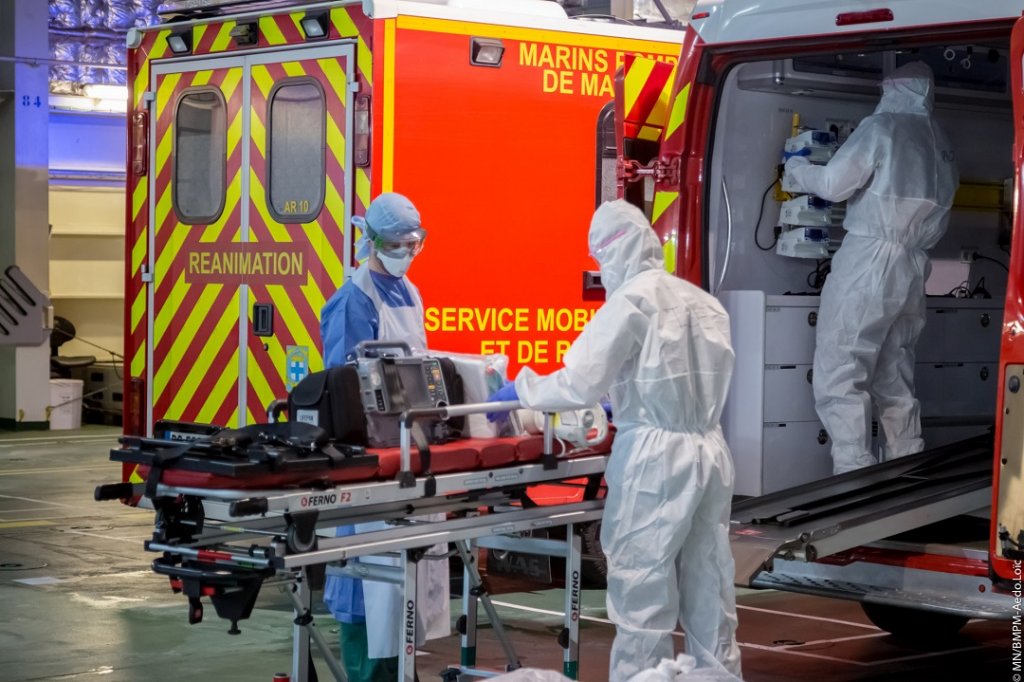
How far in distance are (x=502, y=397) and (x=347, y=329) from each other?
0.81 metres

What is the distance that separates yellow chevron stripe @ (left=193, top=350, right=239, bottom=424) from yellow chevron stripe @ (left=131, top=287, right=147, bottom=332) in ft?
1.86

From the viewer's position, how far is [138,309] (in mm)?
8305

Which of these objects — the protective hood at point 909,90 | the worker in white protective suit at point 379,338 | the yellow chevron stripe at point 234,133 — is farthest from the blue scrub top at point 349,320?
the protective hood at point 909,90

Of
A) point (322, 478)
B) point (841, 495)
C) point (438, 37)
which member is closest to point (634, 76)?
point (438, 37)

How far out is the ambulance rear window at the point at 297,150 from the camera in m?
7.43

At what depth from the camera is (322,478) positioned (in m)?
→ 4.45

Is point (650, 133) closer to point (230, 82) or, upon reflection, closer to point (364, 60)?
point (364, 60)

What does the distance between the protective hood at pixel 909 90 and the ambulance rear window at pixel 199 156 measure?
3.07m

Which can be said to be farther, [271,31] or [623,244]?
[271,31]

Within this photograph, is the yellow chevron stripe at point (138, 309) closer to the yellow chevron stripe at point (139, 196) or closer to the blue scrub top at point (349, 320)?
the yellow chevron stripe at point (139, 196)

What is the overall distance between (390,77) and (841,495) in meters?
2.66

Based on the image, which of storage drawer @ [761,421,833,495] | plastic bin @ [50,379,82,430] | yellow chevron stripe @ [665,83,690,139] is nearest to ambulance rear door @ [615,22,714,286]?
yellow chevron stripe @ [665,83,690,139]

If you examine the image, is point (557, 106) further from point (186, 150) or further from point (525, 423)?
point (525, 423)

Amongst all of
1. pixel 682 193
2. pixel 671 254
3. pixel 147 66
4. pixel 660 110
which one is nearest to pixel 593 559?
pixel 671 254
